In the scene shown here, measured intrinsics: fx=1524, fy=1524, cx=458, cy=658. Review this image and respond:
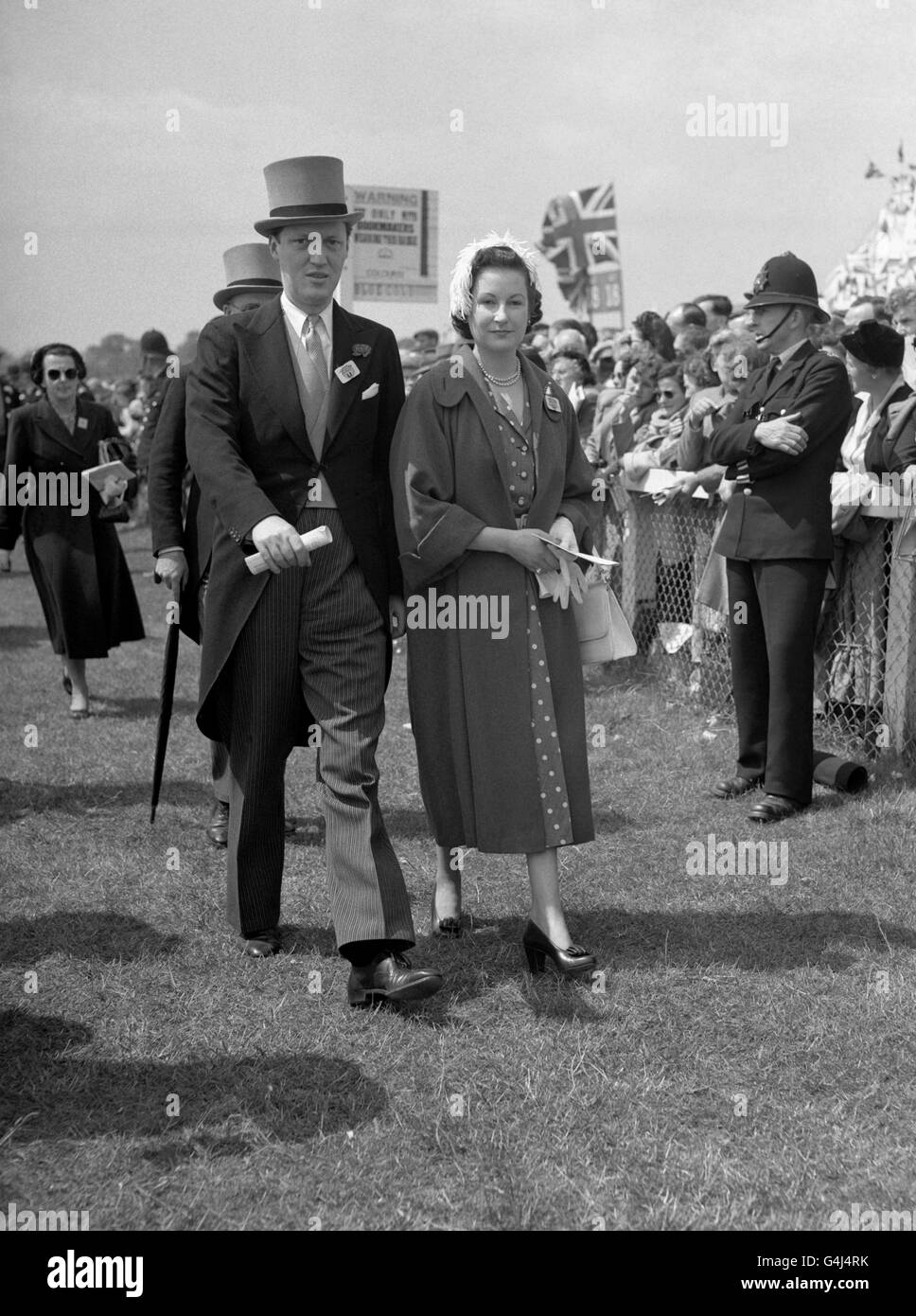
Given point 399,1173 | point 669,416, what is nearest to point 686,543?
point 669,416

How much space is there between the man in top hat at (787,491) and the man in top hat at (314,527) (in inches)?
93.0

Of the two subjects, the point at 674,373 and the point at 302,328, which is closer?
the point at 302,328

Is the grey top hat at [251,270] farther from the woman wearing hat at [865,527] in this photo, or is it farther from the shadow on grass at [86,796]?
the woman wearing hat at [865,527]

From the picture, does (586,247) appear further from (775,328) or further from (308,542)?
(308,542)

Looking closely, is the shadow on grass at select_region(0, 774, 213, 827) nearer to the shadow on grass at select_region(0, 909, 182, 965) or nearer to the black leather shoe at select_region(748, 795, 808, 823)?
the shadow on grass at select_region(0, 909, 182, 965)

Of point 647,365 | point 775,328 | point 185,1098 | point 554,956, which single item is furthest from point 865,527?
point 185,1098

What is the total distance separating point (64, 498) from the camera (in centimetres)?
909

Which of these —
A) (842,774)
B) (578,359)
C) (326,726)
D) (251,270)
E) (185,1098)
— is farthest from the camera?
(578,359)

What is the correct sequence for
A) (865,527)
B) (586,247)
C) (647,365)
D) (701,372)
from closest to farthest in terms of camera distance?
1. (865,527)
2. (701,372)
3. (647,365)
4. (586,247)

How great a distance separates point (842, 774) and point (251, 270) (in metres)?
3.20

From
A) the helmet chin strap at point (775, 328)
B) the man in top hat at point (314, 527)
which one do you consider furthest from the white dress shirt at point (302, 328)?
the helmet chin strap at point (775, 328)

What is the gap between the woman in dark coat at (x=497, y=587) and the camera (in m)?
4.41

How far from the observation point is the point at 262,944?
476 centimetres

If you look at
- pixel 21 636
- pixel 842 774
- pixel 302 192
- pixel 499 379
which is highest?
pixel 302 192
